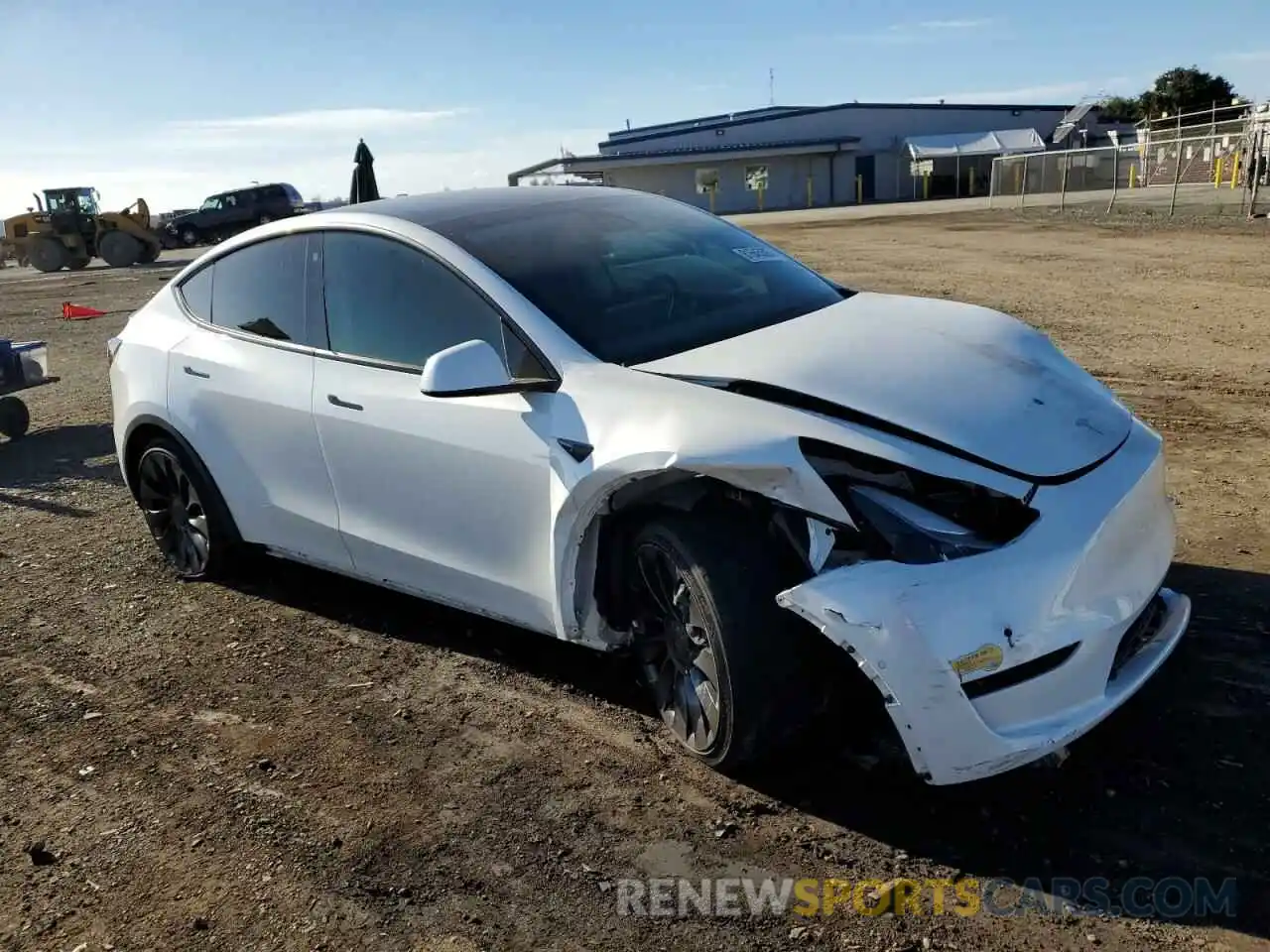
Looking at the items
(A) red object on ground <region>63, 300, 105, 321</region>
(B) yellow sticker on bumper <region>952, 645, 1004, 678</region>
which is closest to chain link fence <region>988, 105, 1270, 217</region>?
(A) red object on ground <region>63, 300, 105, 321</region>

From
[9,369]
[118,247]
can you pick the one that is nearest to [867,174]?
[118,247]

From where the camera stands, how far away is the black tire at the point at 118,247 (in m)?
32.4

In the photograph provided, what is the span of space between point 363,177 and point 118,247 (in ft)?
70.1

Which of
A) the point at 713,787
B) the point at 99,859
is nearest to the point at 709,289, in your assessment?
the point at 713,787

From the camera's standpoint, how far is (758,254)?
4332 millimetres

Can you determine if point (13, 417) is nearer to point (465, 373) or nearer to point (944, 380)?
point (465, 373)

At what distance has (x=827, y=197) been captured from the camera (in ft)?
198

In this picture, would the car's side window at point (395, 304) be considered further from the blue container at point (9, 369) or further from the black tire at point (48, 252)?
the black tire at point (48, 252)

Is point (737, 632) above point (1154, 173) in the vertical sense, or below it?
above

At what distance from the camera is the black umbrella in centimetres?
1440

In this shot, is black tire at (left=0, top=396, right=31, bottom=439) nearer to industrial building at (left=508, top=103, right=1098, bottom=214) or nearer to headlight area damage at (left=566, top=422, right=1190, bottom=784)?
headlight area damage at (left=566, top=422, right=1190, bottom=784)

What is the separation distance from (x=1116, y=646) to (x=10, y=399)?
883 centimetres

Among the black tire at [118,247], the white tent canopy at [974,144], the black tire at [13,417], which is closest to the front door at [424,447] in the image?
the black tire at [13,417]

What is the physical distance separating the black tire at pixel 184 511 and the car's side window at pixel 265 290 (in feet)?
2.19
